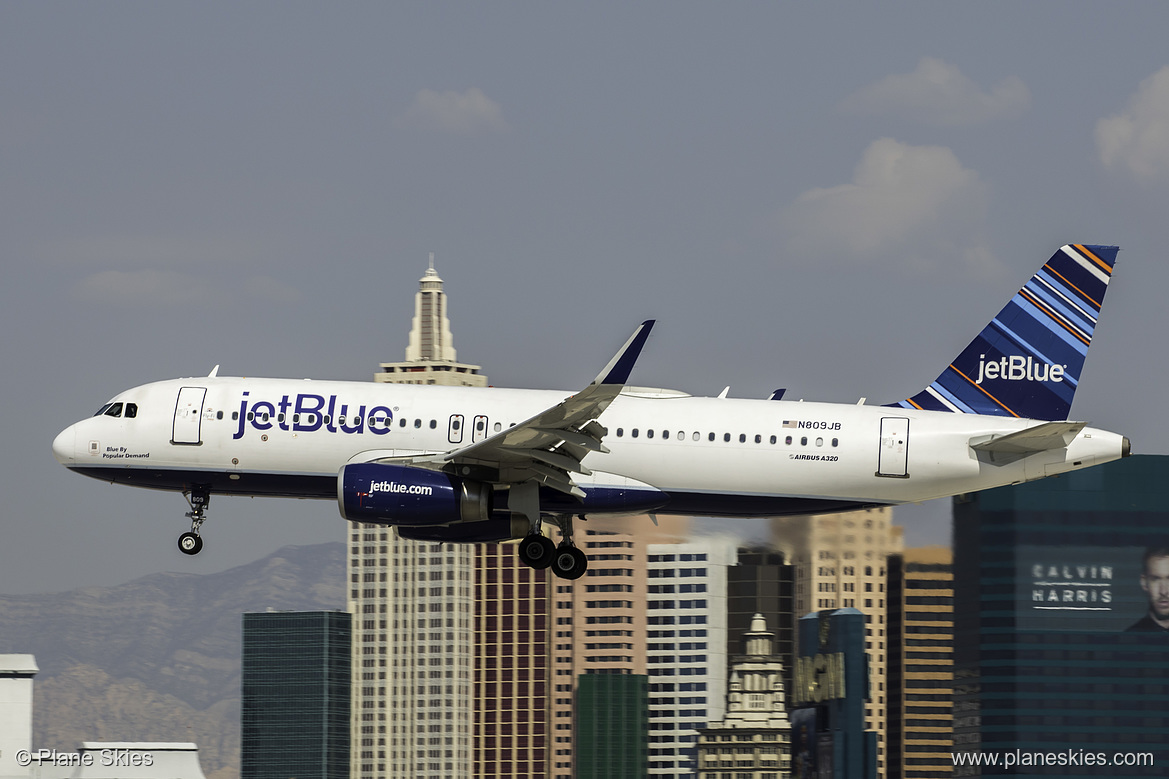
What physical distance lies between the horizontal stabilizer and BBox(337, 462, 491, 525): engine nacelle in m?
12.7

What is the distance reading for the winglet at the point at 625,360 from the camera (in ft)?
129

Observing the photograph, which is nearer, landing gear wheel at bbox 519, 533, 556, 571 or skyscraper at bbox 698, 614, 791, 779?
landing gear wheel at bbox 519, 533, 556, 571

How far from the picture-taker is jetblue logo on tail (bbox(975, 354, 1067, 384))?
47625mm

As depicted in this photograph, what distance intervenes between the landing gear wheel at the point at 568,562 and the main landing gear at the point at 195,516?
30.3 ft

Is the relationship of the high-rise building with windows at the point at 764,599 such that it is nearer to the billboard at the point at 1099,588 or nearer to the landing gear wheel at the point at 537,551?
the billboard at the point at 1099,588

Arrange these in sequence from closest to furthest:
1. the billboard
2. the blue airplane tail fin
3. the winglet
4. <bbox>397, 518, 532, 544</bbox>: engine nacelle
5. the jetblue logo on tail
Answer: the winglet → <bbox>397, 518, 532, 544</bbox>: engine nacelle → the blue airplane tail fin → the jetblue logo on tail → the billboard

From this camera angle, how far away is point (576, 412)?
40781mm

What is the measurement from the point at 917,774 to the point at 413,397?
140221mm

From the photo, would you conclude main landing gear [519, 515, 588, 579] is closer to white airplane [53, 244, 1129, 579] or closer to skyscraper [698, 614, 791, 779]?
white airplane [53, 244, 1129, 579]

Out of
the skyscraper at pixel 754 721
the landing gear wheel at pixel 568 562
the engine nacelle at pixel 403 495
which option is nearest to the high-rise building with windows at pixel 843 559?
the landing gear wheel at pixel 568 562

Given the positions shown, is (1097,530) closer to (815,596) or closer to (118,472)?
(815,596)

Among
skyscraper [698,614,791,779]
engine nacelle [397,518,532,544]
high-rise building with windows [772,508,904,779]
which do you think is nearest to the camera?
engine nacelle [397,518,532,544]

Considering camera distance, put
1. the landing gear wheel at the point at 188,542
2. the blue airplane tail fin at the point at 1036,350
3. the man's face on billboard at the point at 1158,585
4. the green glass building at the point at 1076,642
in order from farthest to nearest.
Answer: the green glass building at the point at 1076,642 → the man's face on billboard at the point at 1158,585 → the blue airplane tail fin at the point at 1036,350 → the landing gear wheel at the point at 188,542

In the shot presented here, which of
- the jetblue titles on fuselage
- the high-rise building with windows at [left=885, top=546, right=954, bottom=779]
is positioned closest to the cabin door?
the jetblue titles on fuselage
